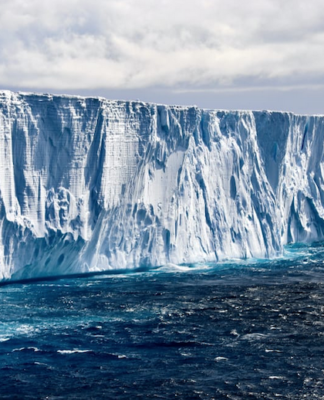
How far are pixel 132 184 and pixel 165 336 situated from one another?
383 inches

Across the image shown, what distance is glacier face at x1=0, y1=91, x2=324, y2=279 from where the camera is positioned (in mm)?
26797

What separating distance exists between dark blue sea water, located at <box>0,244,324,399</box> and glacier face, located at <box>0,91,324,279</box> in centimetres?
135

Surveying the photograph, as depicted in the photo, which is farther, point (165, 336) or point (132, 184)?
point (132, 184)

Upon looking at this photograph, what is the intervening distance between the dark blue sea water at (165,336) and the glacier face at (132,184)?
135 cm

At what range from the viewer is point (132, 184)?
29.4 m

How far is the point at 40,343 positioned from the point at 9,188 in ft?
25.5

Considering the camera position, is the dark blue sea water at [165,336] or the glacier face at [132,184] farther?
the glacier face at [132,184]

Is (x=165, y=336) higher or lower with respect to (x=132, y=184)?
lower

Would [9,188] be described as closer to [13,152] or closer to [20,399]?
[13,152]

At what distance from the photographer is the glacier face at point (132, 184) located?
2680 cm

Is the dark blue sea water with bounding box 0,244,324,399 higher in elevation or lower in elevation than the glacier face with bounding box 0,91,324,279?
lower

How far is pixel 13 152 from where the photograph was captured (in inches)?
1051

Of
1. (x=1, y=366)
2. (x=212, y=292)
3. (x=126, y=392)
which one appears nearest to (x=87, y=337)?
(x=1, y=366)

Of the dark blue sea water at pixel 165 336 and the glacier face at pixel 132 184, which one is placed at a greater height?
the glacier face at pixel 132 184
